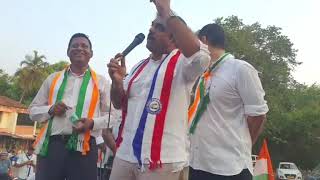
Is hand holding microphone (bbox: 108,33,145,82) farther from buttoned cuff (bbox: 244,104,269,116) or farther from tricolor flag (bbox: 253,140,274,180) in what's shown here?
tricolor flag (bbox: 253,140,274,180)

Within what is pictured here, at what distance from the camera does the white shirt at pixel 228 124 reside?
3.59 m

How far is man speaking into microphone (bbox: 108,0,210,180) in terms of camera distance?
3.11 m

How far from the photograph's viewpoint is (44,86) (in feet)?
15.4

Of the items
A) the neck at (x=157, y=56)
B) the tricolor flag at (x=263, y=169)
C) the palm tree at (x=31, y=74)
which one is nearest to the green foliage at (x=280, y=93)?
the palm tree at (x=31, y=74)

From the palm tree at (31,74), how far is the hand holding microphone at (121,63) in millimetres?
56539

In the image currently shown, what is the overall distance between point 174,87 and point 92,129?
4.43 ft

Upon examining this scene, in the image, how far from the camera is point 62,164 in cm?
422

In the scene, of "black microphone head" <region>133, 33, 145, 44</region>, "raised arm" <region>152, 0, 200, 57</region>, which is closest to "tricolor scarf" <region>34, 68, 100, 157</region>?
"black microphone head" <region>133, 33, 145, 44</region>

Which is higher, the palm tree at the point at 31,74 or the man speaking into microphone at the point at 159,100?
the palm tree at the point at 31,74

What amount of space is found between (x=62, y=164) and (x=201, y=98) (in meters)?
1.40

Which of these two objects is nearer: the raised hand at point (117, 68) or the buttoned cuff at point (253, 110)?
the raised hand at point (117, 68)

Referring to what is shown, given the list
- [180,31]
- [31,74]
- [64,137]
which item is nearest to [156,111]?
[180,31]

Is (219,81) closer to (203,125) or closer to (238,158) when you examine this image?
(203,125)

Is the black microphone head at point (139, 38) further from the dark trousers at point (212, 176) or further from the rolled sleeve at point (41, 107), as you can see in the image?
the rolled sleeve at point (41, 107)
